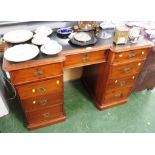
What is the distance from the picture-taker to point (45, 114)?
4.70 feet

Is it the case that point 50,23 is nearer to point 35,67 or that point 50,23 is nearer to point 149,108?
point 35,67

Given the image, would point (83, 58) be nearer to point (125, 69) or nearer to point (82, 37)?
point (82, 37)

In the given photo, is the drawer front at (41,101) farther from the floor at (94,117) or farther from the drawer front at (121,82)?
the drawer front at (121,82)

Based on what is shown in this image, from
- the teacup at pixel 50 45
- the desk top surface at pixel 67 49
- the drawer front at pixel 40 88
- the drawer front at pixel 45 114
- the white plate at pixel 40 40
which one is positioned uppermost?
the white plate at pixel 40 40

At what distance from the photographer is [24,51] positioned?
109 cm

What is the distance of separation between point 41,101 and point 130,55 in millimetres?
825

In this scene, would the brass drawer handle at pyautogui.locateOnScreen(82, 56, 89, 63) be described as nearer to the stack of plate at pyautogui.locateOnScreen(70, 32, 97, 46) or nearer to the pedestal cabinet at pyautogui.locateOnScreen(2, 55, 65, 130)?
the stack of plate at pyautogui.locateOnScreen(70, 32, 97, 46)

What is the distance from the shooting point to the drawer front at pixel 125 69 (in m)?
1.37

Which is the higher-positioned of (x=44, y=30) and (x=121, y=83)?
(x=44, y=30)

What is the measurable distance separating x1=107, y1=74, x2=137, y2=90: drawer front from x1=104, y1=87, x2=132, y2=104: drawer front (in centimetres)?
6

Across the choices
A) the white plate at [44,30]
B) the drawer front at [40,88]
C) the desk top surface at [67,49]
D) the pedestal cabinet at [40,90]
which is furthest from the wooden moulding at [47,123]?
the white plate at [44,30]

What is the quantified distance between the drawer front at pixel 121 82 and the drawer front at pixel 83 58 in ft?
0.90

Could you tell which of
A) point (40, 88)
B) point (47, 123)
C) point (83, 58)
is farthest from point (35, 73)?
point (47, 123)

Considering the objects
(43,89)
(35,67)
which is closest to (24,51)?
(35,67)
